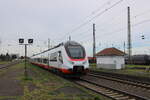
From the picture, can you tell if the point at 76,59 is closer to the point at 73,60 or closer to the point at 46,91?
the point at 73,60

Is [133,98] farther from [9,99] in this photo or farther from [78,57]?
[78,57]

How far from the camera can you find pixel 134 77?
57.1 feet

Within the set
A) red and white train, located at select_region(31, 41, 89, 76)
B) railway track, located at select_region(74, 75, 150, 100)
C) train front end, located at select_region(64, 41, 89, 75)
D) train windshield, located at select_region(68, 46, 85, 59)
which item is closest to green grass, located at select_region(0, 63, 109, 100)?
railway track, located at select_region(74, 75, 150, 100)

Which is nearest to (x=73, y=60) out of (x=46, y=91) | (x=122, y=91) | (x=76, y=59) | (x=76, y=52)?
(x=76, y=59)

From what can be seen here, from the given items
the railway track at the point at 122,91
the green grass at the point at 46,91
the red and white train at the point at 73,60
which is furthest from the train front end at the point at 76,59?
the railway track at the point at 122,91

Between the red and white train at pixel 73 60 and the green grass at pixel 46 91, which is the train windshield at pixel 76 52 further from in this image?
the green grass at pixel 46 91

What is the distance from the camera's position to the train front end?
15.7 metres

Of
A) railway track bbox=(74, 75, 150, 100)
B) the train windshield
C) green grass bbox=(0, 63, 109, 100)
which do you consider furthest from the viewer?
the train windshield

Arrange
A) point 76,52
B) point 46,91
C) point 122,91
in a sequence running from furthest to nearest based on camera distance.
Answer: point 76,52 < point 122,91 < point 46,91

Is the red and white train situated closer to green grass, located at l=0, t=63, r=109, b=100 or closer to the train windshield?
the train windshield

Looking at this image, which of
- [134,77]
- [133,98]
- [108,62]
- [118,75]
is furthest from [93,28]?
[133,98]

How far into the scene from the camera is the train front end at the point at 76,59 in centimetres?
1569

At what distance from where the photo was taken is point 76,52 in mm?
16453

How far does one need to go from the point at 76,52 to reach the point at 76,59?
2.48ft
